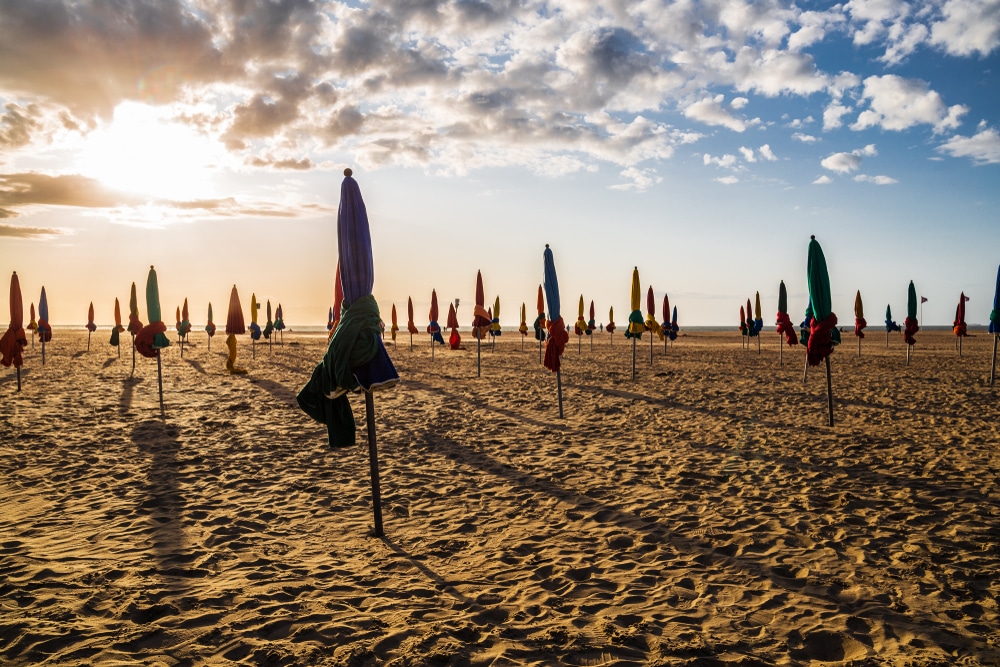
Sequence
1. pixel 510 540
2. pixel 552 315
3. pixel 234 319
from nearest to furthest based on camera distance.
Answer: pixel 510 540, pixel 552 315, pixel 234 319

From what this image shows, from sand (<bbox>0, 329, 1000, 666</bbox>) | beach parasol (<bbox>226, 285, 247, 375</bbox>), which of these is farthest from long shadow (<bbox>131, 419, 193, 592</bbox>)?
beach parasol (<bbox>226, 285, 247, 375</bbox>)

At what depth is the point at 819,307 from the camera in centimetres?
1173

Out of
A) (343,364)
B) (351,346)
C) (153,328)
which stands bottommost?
(343,364)

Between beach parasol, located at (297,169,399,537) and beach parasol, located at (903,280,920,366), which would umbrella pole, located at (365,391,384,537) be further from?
beach parasol, located at (903,280,920,366)

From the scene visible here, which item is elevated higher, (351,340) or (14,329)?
(14,329)

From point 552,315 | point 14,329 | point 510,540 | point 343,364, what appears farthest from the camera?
point 14,329

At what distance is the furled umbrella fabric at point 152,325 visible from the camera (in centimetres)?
1396

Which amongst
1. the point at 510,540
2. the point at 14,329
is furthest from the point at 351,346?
the point at 14,329

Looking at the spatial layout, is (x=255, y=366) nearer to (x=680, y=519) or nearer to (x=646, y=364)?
(x=646, y=364)

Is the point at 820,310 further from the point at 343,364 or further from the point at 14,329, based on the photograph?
the point at 14,329

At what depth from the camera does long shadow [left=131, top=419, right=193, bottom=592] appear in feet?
18.0

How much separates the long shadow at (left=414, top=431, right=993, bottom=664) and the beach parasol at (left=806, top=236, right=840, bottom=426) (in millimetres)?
6934

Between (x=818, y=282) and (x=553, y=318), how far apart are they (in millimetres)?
5669

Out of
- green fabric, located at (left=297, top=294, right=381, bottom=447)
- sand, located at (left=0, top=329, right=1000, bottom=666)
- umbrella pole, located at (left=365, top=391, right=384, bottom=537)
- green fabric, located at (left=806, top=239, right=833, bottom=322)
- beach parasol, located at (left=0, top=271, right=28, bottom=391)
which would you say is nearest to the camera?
sand, located at (left=0, top=329, right=1000, bottom=666)
